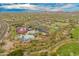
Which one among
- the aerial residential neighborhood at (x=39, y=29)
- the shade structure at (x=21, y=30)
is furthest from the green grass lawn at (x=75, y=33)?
the shade structure at (x=21, y=30)

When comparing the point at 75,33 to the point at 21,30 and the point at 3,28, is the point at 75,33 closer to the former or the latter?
the point at 21,30

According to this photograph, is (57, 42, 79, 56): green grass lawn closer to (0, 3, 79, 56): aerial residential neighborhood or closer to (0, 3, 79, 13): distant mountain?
(0, 3, 79, 56): aerial residential neighborhood

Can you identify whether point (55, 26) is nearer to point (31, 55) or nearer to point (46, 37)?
point (46, 37)

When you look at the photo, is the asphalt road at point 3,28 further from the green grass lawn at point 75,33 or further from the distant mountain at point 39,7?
the green grass lawn at point 75,33

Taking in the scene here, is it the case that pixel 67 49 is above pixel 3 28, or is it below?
below

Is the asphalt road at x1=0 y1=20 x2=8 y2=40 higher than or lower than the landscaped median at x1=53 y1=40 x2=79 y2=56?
higher

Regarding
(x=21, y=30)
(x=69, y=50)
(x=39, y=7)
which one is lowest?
(x=69, y=50)

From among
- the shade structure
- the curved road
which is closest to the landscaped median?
the shade structure

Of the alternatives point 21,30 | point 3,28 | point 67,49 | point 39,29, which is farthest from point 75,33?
point 3,28

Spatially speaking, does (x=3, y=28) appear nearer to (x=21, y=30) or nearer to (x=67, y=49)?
(x=21, y=30)
